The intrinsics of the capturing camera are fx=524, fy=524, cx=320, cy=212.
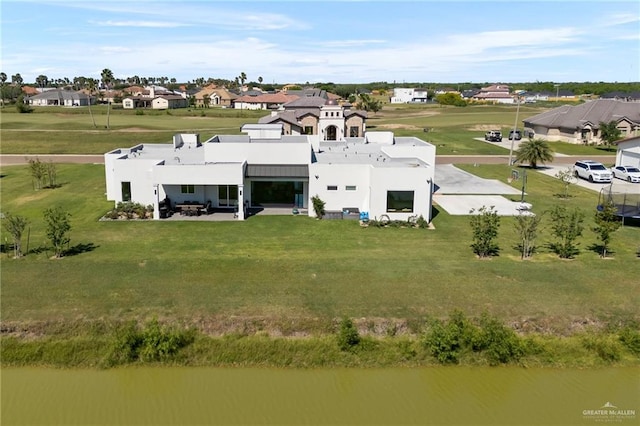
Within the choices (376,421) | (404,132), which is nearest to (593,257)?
(376,421)

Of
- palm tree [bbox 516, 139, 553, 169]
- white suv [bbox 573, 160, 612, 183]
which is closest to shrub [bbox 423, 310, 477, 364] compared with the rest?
white suv [bbox 573, 160, 612, 183]

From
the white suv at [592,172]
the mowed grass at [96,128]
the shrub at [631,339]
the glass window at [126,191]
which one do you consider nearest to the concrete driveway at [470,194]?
the white suv at [592,172]

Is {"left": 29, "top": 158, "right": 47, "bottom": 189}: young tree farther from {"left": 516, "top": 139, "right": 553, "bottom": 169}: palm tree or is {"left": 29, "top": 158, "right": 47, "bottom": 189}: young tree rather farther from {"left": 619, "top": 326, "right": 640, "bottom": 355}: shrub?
{"left": 516, "top": 139, "right": 553, "bottom": 169}: palm tree

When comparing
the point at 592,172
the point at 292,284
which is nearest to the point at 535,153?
the point at 592,172

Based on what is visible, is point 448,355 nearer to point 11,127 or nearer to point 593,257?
point 593,257

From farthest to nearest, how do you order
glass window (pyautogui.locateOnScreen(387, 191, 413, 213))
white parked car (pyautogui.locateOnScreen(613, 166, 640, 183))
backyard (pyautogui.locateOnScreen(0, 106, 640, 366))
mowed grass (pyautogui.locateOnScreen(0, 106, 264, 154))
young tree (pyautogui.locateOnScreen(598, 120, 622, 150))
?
mowed grass (pyautogui.locateOnScreen(0, 106, 264, 154))
young tree (pyautogui.locateOnScreen(598, 120, 622, 150))
white parked car (pyautogui.locateOnScreen(613, 166, 640, 183))
glass window (pyautogui.locateOnScreen(387, 191, 413, 213))
backyard (pyautogui.locateOnScreen(0, 106, 640, 366))

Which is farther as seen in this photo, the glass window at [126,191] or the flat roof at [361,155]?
the flat roof at [361,155]

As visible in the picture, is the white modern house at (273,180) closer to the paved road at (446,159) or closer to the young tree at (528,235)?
the young tree at (528,235)
